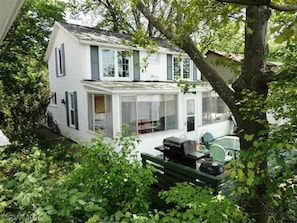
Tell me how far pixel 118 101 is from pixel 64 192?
7805mm

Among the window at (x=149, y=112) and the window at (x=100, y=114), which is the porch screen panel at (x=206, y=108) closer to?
the window at (x=149, y=112)

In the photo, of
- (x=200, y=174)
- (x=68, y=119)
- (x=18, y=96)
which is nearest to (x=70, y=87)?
(x=68, y=119)

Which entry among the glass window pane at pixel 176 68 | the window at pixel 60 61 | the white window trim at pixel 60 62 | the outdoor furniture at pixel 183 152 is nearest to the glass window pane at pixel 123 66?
the window at pixel 60 61

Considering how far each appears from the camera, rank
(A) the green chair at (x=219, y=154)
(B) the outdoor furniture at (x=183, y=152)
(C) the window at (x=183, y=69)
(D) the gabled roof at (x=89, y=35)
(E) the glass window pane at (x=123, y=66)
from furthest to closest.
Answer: (C) the window at (x=183, y=69) < (E) the glass window pane at (x=123, y=66) < (D) the gabled roof at (x=89, y=35) < (A) the green chair at (x=219, y=154) < (B) the outdoor furniture at (x=183, y=152)

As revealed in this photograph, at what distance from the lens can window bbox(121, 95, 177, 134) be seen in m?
10.4

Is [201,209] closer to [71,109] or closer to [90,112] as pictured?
[90,112]

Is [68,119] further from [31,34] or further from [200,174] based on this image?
[200,174]

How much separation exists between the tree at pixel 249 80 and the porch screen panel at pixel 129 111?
5910 mm

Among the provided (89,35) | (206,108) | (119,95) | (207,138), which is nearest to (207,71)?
(119,95)

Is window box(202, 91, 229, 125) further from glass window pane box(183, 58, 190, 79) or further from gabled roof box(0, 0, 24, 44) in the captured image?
gabled roof box(0, 0, 24, 44)

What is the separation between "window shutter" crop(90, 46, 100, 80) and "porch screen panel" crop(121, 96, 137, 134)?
8.44ft

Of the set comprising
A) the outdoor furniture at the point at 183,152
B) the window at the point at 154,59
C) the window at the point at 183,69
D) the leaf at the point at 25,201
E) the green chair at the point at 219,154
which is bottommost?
the green chair at the point at 219,154

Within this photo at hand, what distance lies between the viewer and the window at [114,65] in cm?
1209

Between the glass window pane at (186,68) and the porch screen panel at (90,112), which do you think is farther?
the glass window pane at (186,68)
